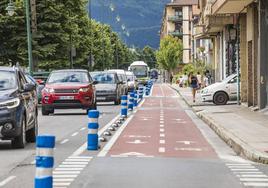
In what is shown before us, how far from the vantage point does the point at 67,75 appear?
3075cm

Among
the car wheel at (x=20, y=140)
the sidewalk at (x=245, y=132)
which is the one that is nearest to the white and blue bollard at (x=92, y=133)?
the car wheel at (x=20, y=140)

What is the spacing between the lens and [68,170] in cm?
1224

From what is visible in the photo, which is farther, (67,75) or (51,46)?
(51,46)

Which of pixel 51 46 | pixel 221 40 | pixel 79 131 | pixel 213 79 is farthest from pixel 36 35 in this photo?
pixel 79 131

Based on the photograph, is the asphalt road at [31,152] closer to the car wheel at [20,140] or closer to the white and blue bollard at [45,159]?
the car wheel at [20,140]

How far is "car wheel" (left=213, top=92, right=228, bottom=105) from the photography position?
127 ft

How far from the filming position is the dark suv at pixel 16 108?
50.0 feet

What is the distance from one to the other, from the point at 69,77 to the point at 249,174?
Result: 19.2 metres

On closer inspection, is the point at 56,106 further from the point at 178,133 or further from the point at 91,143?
the point at 91,143

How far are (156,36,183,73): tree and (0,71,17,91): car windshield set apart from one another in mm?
134084

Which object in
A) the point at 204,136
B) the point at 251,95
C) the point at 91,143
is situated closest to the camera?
the point at 91,143

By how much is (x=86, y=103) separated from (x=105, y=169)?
57.1 ft

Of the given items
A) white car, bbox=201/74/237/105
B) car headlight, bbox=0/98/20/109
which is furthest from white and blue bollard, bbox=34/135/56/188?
white car, bbox=201/74/237/105

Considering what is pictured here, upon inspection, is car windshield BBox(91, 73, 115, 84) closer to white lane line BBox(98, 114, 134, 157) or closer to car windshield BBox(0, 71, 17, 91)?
white lane line BBox(98, 114, 134, 157)
